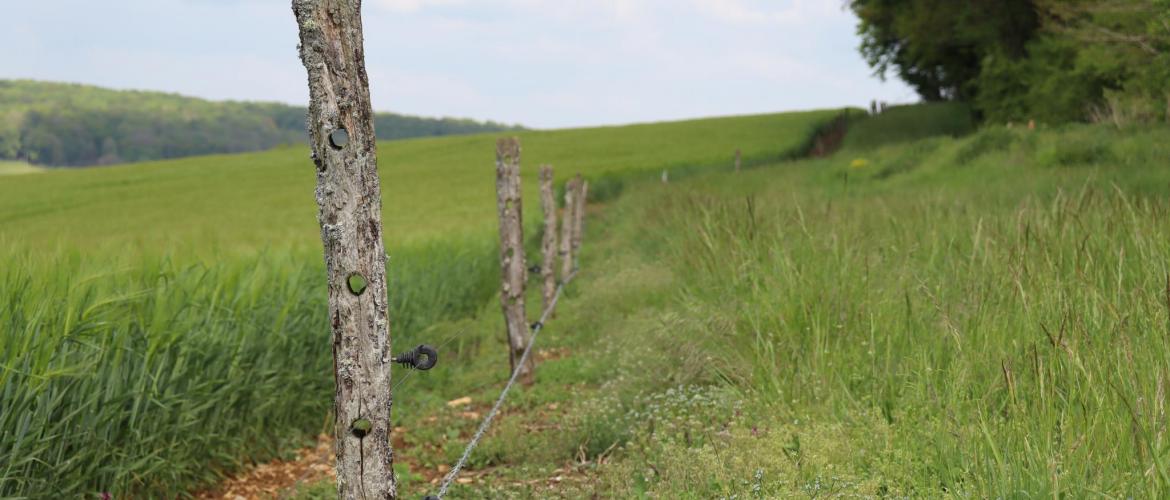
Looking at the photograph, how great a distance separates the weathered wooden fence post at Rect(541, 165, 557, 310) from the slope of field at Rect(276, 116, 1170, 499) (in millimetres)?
2880

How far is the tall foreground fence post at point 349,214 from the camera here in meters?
2.97

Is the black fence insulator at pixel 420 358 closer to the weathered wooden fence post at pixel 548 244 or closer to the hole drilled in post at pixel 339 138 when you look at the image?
the hole drilled in post at pixel 339 138

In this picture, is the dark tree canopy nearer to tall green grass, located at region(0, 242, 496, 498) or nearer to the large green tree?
the large green tree

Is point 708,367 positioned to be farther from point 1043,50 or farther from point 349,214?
point 1043,50

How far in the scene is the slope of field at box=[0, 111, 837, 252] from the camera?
51.1ft

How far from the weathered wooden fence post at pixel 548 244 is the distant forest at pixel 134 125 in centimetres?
7614

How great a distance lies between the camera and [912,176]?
A: 18.2m

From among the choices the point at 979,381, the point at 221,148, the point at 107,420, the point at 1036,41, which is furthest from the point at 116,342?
the point at 221,148

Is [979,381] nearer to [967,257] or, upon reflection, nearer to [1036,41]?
[967,257]

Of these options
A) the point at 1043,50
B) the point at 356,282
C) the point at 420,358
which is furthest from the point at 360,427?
the point at 1043,50

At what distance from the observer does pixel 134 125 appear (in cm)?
11850

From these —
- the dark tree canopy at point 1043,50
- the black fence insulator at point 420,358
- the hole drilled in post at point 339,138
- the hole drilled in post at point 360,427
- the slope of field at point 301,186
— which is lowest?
the slope of field at point 301,186

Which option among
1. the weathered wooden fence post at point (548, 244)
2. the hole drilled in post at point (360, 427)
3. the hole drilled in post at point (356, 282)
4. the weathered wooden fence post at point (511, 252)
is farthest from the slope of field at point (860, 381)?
the weathered wooden fence post at point (548, 244)

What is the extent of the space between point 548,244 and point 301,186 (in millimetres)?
20148
